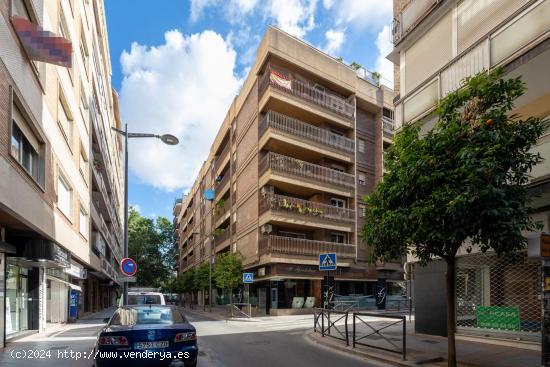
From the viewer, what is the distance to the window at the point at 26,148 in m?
11.7

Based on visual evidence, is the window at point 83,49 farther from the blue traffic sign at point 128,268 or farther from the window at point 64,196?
the blue traffic sign at point 128,268

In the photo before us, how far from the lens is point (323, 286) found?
30.9 metres

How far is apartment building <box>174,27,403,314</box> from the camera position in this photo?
29656mm

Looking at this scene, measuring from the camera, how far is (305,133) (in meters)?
31.3

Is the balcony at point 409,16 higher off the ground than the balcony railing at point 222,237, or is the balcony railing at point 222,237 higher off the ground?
the balcony at point 409,16

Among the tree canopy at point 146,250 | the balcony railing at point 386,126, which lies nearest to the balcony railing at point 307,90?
the balcony railing at point 386,126

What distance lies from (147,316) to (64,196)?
1350 centimetres

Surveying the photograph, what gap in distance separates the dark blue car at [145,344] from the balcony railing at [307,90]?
24.1m

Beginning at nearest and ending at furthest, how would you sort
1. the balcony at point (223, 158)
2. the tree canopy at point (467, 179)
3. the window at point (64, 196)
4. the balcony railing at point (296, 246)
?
1. the tree canopy at point (467, 179)
2. the window at point (64, 196)
3. the balcony railing at point (296, 246)
4. the balcony at point (223, 158)

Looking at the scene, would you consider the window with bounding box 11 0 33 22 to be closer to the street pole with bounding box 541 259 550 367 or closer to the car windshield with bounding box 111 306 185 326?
the car windshield with bounding box 111 306 185 326

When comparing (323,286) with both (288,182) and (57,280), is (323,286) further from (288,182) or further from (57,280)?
(57,280)

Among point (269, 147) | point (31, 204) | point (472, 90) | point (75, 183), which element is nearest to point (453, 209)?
point (472, 90)

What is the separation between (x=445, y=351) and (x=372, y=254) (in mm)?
3045

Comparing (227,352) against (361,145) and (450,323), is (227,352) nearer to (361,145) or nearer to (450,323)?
(450,323)
